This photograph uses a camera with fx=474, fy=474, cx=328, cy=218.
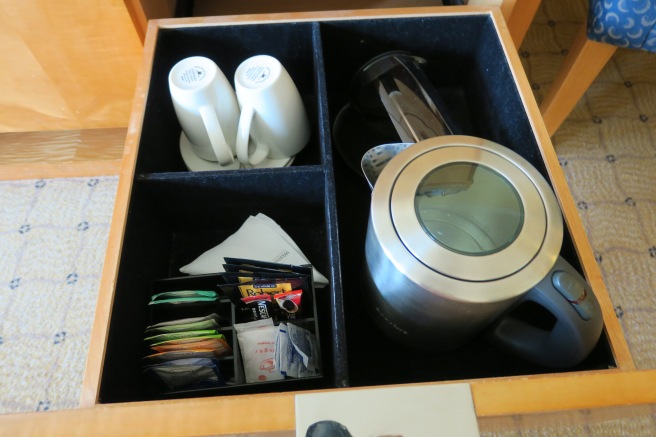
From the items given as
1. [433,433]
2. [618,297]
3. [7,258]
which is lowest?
[7,258]

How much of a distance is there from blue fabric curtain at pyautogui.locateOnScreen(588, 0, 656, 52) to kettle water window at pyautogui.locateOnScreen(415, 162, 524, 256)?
0.67m

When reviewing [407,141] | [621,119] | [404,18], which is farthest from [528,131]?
[621,119]

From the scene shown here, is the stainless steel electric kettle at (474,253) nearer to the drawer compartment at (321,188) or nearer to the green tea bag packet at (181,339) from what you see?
the drawer compartment at (321,188)

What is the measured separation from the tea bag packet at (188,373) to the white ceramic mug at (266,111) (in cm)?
32

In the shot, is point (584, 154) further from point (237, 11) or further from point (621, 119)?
point (237, 11)

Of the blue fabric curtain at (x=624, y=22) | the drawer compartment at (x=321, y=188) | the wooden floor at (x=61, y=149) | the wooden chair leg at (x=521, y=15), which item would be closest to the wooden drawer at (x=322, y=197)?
the drawer compartment at (x=321, y=188)

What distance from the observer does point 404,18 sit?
2.64 ft

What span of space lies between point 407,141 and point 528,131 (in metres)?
0.18

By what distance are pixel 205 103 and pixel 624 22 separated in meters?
0.84

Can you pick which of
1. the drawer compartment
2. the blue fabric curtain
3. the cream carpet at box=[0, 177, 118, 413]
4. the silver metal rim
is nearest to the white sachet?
the drawer compartment

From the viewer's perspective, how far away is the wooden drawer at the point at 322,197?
0.54 meters

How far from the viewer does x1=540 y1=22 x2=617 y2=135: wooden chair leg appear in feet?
3.45

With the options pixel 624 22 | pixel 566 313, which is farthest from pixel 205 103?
pixel 624 22

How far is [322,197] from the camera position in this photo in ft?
2.40
